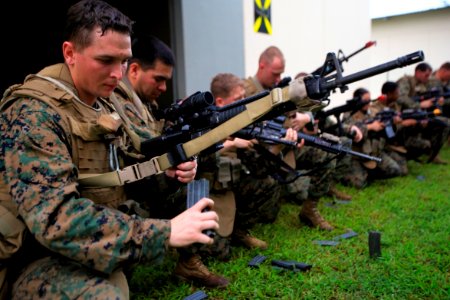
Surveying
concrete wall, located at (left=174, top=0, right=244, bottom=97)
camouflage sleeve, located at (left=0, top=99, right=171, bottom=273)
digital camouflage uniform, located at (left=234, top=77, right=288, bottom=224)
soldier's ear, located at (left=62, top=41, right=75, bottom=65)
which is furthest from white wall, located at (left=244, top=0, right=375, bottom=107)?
camouflage sleeve, located at (left=0, top=99, right=171, bottom=273)

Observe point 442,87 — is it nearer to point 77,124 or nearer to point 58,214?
point 77,124

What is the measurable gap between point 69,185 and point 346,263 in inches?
96.3

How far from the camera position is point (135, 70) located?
3031 mm

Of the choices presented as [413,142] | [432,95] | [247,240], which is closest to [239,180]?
[247,240]

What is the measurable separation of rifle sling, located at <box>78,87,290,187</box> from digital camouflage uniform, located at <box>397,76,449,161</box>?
6.12 meters

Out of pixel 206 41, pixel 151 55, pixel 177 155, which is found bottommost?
pixel 177 155

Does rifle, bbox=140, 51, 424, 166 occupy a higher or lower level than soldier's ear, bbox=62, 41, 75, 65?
lower

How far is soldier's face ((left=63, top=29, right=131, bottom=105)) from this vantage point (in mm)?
1690

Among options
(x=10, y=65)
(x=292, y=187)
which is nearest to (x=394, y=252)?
(x=292, y=187)

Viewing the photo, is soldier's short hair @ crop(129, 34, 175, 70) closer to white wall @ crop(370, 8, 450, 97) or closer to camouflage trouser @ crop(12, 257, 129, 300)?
camouflage trouser @ crop(12, 257, 129, 300)

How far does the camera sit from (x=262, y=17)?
5.86 m

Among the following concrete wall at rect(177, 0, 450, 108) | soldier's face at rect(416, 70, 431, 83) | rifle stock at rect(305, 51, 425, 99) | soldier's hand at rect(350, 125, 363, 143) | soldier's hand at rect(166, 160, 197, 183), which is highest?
concrete wall at rect(177, 0, 450, 108)

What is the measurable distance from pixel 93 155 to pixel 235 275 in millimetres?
1723

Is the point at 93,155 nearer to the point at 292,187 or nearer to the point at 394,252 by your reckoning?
the point at 394,252
